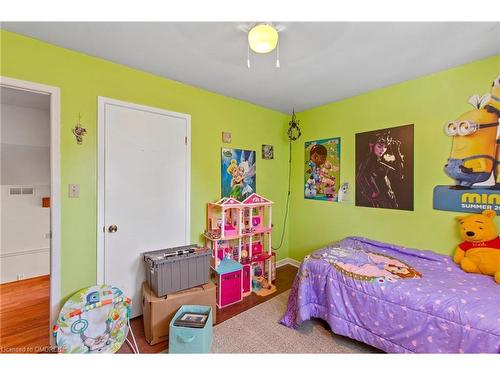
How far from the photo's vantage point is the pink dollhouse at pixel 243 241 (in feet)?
7.99

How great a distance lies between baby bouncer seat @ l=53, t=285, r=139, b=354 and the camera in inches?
62.5

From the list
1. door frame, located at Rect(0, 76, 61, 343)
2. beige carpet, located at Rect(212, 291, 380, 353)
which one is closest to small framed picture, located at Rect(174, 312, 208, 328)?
beige carpet, located at Rect(212, 291, 380, 353)

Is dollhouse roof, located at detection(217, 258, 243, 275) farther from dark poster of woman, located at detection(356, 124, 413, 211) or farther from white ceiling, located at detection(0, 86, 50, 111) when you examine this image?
white ceiling, located at detection(0, 86, 50, 111)

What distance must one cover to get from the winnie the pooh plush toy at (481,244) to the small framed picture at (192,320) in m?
2.13

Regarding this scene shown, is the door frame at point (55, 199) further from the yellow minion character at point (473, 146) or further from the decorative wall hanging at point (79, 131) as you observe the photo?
the yellow minion character at point (473, 146)

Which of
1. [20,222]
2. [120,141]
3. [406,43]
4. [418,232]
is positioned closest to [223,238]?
[120,141]

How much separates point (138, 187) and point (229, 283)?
138cm

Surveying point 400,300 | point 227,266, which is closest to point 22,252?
point 227,266

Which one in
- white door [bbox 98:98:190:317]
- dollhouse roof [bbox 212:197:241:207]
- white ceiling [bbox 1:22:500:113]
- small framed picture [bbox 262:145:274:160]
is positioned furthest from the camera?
small framed picture [bbox 262:145:274:160]

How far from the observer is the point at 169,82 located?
7.36 feet

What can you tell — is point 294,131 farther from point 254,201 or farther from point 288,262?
point 288,262

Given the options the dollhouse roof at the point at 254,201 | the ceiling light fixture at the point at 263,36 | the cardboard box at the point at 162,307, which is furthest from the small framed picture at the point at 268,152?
the cardboard box at the point at 162,307

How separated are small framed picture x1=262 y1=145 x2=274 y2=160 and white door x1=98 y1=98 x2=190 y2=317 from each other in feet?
3.82
